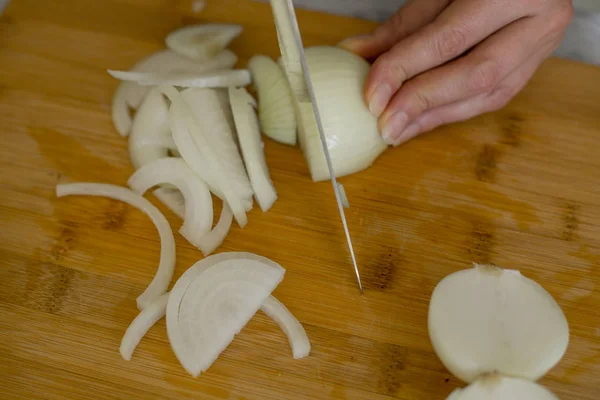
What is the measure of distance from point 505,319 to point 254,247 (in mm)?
661

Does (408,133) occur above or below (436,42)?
below

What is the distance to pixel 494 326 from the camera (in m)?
1.30

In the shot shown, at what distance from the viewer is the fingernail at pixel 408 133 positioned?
1.70m

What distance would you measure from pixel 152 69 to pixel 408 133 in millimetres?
810

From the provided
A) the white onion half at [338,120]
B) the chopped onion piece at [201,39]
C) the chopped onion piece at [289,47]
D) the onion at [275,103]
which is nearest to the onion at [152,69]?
the chopped onion piece at [201,39]

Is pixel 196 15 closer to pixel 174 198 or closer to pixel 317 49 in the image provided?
pixel 317 49

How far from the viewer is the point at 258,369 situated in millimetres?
A: 1429

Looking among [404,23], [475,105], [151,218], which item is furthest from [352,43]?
[151,218]

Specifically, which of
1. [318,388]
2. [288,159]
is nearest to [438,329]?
[318,388]

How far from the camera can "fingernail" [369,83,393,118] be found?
63.1 inches

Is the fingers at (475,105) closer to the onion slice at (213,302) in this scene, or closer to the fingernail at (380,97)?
the fingernail at (380,97)

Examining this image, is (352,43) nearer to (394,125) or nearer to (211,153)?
(394,125)

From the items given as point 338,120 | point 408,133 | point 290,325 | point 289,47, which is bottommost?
point 290,325

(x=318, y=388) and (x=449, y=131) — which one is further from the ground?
(x=449, y=131)
